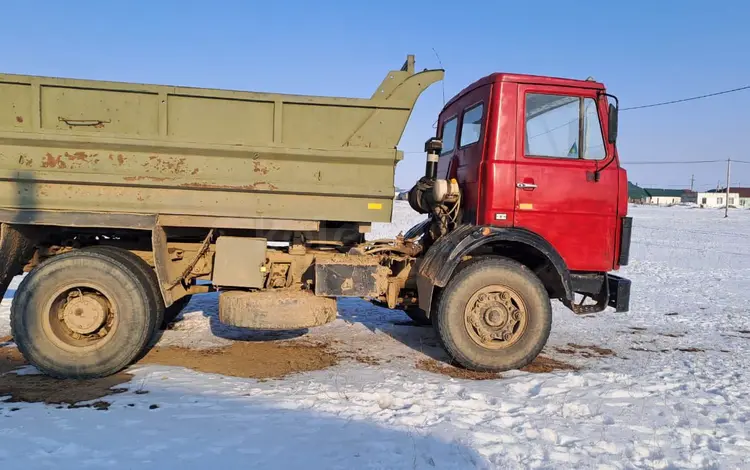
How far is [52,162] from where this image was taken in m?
4.16

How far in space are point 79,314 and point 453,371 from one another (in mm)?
3509

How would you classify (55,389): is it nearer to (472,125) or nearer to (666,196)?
(472,125)

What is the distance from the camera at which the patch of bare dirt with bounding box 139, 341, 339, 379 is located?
4557mm

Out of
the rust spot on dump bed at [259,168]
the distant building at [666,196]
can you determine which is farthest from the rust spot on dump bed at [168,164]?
the distant building at [666,196]

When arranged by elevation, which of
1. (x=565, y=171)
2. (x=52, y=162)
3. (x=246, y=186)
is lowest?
(x=246, y=186)

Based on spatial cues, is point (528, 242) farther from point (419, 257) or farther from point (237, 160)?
point (237, 160)

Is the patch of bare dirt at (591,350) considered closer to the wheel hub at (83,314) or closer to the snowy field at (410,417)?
the snowy field at (410,417)

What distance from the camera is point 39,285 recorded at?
165 inches

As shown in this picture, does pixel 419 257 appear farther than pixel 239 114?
Yes

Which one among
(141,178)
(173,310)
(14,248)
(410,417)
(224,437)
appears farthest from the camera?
(173,310)

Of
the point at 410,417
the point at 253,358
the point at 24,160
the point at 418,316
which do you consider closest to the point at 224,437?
the point at 410,417

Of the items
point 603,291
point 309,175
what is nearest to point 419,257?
point 309,175

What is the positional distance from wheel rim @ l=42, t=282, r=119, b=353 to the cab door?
3.96m

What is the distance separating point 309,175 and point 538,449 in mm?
2872
